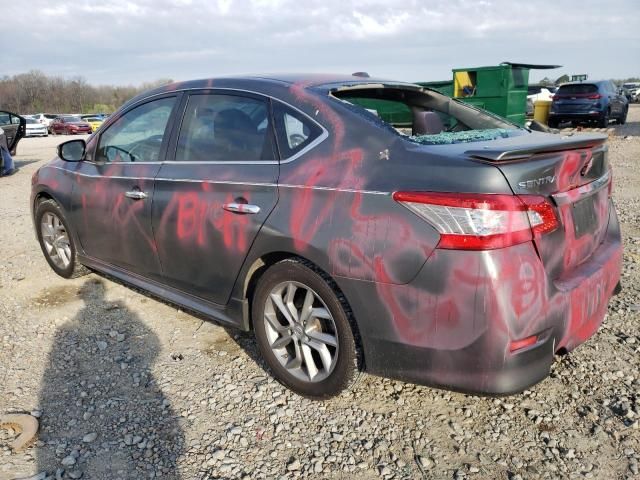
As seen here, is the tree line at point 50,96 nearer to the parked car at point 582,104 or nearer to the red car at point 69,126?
the red car at point 69,126

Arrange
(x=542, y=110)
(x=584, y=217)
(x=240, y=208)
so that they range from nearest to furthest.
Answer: (x=584, y=217) → (x=240, y=208) → (x=542, y=110)

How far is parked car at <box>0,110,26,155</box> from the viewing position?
1298cm

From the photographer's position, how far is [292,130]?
2.80 metres

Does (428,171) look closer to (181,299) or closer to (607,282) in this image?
(607,282)

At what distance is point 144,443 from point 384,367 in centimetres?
121

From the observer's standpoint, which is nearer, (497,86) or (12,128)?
(12,128)

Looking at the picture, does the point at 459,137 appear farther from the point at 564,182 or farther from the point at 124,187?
the point at 124,187

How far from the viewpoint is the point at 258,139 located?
2943mm

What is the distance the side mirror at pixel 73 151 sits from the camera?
13.7 ft

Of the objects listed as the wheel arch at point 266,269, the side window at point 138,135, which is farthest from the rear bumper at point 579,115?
the wheel arch at point 266,269

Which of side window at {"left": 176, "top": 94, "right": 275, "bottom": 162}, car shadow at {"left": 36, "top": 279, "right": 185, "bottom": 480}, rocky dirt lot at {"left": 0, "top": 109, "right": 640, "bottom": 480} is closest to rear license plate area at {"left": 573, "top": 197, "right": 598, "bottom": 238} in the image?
rocky dirt lot at {"left": 0, "top": 109, "right": 640, "bottom": 480}

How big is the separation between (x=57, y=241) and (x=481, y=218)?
3955mm

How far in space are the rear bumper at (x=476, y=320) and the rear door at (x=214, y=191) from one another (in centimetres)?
84

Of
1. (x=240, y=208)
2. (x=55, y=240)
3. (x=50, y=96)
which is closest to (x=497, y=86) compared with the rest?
(x=55, y=240)
